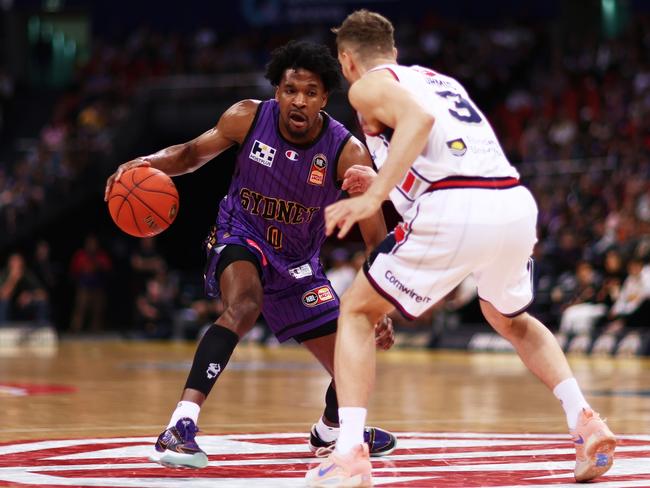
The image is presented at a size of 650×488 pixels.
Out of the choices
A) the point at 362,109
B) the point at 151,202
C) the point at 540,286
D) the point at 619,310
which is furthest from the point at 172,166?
the point at 540,286

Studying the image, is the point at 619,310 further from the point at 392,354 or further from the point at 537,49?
the point at 537,49

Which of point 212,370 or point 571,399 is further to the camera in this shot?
point 212,370

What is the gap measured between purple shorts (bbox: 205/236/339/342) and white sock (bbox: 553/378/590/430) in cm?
129

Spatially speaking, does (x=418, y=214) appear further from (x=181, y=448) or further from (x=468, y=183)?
(x=181, y=448)

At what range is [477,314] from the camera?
17.8 meters

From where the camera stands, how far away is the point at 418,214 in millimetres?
5016

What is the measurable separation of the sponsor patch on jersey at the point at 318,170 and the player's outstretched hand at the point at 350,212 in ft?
4.61

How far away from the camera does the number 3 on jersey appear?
16.9 ft

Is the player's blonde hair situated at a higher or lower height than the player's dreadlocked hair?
lower

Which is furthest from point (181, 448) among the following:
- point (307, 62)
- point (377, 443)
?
point (307, 62)

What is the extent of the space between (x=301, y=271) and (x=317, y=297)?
0.15 meters

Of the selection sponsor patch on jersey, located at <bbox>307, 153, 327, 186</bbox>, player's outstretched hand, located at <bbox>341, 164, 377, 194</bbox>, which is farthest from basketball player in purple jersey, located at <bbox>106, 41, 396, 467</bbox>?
player's outstretched hand, located at <bbox>341, 164, 377, 194</bbox>

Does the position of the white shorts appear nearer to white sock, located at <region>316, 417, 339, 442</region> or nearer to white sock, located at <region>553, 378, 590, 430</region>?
white sock, located at <region>553, 378, 590, 430</region>

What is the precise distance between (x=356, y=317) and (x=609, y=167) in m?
13.6
